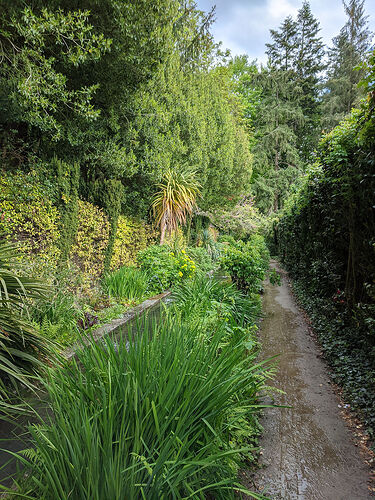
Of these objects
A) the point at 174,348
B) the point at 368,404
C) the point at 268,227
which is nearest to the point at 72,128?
the point at 174,348

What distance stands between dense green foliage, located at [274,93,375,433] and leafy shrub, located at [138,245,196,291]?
107 inches

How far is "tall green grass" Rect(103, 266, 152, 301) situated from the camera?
4.89 meters

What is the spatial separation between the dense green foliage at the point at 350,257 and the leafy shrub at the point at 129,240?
4079 mm

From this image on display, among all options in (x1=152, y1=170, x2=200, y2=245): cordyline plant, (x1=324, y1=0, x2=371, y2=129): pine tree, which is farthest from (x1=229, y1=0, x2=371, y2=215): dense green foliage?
(x1=152, y1=170, x2=200, y2=245): cordyline plant

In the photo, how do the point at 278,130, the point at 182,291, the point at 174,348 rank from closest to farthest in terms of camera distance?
1. the point at 174,348
2. the point at 182,291
3. the point at 278,130

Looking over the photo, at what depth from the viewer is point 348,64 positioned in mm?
19594

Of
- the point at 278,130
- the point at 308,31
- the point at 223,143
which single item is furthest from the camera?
the point at 308,31

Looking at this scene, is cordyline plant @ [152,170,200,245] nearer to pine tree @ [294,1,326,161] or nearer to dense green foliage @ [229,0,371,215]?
dense green foliage @ [229,0,371,215]

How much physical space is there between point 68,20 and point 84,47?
37 centimetres

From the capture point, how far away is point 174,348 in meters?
1.67

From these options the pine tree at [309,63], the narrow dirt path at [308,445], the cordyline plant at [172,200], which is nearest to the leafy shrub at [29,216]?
the narrow dirt path at [308,445]

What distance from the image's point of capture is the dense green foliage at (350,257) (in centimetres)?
280

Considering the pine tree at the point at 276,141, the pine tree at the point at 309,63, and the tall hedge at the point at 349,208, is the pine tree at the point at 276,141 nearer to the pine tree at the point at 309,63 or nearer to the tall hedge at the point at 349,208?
the pine tree at the point at 309,63

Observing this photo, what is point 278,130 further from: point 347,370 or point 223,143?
point 347,370
